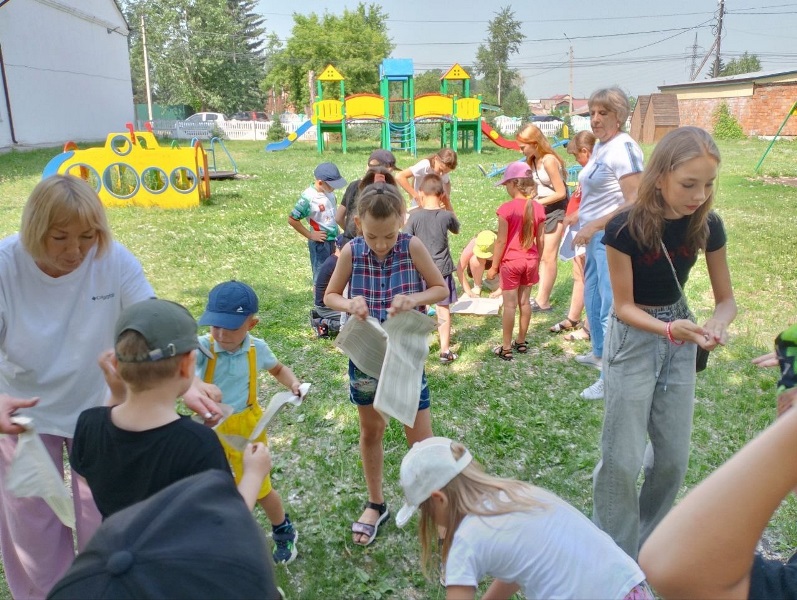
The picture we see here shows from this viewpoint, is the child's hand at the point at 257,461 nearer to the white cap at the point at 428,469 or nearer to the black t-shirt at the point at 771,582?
the white cap at the point at 428,469

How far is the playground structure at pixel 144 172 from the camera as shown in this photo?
12.3 metres

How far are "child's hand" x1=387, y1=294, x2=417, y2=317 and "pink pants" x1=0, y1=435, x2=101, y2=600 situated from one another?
140 cm

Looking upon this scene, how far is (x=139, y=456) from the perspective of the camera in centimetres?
171

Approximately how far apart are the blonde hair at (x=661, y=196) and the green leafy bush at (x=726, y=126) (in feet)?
113

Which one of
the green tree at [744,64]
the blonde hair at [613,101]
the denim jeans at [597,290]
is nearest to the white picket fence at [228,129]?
the denim jeans at [597,290]

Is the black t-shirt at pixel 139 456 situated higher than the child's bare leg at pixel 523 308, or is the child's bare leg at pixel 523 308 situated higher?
the black t-shirt at pixel 139 456

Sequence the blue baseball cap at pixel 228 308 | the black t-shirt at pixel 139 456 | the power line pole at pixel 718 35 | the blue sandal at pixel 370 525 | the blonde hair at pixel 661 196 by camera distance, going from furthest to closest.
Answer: the power line pole at pixel 718 35, the blue sandal at pixel 370 525, the blue baseball cap at pixel 228 308, the blonde hair at pixel 661 196, the black t-shirt at pixel 139 456

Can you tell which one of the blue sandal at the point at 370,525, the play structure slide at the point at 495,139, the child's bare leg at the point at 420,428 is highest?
the play structure slide at the point at 495,139

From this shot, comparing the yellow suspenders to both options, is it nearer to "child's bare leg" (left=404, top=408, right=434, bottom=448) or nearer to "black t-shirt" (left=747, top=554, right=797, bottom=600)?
"child's bare leg" (left=404, top=408, right=434, bottom=448)

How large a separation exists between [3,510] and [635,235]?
8.66 ft

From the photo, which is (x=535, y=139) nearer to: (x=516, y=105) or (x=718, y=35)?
(x=718, y=35)

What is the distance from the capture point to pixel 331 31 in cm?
5941

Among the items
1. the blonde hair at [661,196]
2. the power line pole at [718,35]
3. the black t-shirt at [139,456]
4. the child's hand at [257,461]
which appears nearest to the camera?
the black t-shirt at [139,456]

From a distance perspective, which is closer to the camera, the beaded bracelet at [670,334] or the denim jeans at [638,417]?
the beaded bracelet at [670,334]
